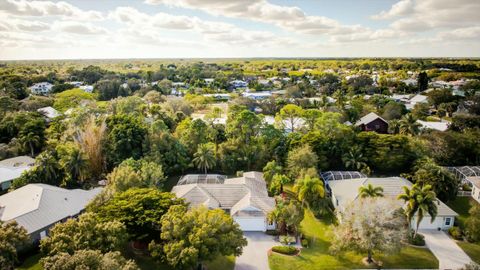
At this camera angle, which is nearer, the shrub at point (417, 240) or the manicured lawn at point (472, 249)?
the manicured lawn at point (472, 249)

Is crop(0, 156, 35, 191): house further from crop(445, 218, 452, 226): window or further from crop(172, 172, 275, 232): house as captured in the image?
crop(445, 218, 452, 226): window

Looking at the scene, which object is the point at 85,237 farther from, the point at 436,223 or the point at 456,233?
the point at 456,233

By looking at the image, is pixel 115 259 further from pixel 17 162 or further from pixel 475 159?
pixel 475 159

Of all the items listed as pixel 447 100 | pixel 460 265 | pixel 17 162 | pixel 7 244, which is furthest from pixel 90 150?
pixel 447 100

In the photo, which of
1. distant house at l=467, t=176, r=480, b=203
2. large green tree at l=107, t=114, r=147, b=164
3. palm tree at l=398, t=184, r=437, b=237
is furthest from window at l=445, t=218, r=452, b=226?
large green tree at l=107, t=114, r=147, b=164

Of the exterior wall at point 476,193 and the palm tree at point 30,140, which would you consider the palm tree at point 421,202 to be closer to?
the exterior wall at point 476,193

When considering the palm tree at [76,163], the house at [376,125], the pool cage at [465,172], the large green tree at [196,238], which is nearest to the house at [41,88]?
the palm tree at [76,163]

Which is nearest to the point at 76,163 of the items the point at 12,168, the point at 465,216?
the point at 12,168
